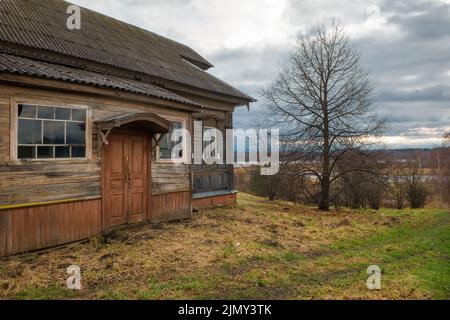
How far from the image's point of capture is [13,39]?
8.49m

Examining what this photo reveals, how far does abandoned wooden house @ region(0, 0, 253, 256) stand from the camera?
6742 millimetres

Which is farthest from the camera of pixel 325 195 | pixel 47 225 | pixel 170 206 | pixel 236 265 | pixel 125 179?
pixel 325 195

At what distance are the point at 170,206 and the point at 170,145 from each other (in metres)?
1.93

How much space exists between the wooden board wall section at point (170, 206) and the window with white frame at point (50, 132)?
2806mm

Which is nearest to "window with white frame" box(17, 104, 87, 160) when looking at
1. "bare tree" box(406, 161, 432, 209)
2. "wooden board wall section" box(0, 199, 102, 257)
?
"wooden board wall section" box(0, 199, 102, 257)

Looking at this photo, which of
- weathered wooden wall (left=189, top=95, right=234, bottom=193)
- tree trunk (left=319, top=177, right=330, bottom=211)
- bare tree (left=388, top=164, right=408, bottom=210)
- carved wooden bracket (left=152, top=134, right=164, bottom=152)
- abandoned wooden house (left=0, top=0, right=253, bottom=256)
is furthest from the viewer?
bare tree (left=388, top=164, right=408, bottom=210)

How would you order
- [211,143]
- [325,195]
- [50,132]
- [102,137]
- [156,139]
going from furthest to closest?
1. [325,195]
2. [211,143]
3. [156,139]
4. [102,137]
5. [50,132]

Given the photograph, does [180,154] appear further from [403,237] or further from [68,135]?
[403,237]

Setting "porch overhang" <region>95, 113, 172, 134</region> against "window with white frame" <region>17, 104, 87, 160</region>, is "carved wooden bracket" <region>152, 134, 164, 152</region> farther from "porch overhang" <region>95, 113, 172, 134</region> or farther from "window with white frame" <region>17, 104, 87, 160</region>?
"window with white frame" <region>17, 104, 87, 160</region>

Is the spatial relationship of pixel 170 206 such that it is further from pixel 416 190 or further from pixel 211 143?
pixel 416 190

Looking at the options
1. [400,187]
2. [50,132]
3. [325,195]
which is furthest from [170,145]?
[400,187]

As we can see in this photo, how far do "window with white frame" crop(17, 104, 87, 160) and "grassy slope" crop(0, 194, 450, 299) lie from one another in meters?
2.12

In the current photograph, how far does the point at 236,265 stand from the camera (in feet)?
A: 22.9
